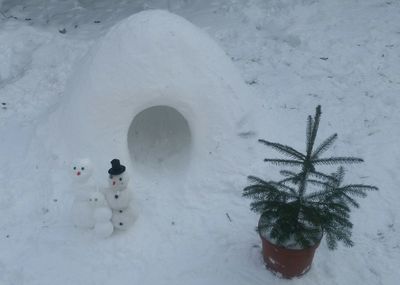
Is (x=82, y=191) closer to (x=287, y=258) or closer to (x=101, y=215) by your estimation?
(x=101, y=215)

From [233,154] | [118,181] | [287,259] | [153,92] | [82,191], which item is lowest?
[287,259]

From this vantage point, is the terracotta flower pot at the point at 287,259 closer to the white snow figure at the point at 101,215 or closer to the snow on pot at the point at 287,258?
the snow on pot at the point at 287,258

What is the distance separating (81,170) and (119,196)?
0.39m

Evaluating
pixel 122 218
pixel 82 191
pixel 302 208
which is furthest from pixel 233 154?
pixel 82 191

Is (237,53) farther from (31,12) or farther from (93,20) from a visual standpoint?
(31,12)

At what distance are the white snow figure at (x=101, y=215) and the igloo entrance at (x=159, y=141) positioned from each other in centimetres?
95

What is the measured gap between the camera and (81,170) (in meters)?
3.83

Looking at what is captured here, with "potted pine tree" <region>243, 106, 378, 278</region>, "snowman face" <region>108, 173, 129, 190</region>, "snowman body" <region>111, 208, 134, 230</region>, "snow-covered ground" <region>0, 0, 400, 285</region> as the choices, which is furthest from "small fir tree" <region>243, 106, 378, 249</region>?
"snowman body" <region>111, 208, 134, 230</region>

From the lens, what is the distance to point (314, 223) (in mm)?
3342

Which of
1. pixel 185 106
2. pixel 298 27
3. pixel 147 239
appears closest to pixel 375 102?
pixel 298 27

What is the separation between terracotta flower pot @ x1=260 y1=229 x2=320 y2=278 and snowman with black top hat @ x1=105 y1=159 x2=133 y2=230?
121cm

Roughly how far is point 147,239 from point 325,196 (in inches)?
65.7

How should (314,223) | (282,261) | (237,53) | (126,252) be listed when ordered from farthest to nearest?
(237,53) → (126,252) → (282,261) → (314,223)

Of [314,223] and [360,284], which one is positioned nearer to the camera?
[314,223]
